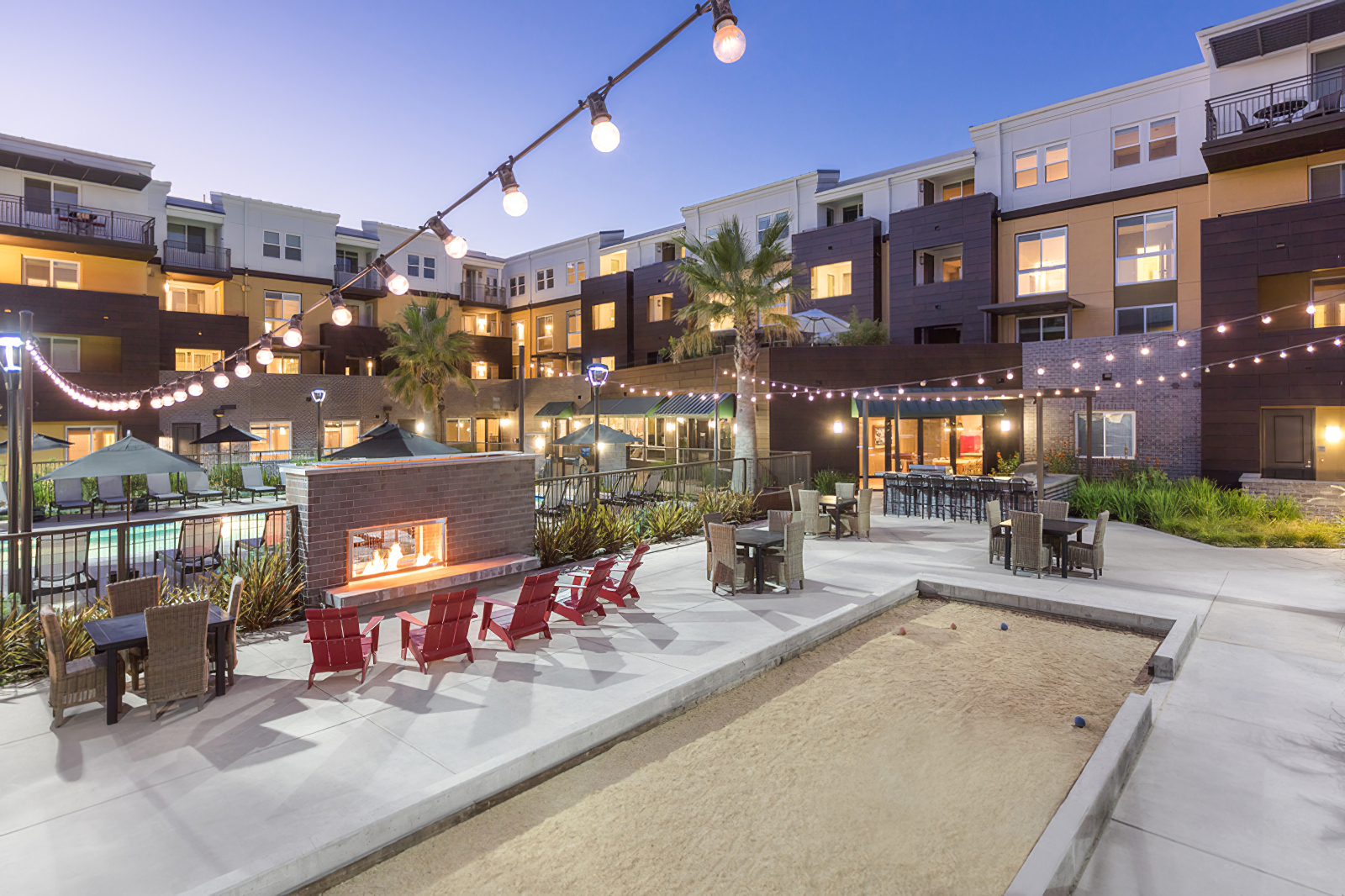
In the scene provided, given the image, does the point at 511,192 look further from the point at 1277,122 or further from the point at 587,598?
the point at 1277,122

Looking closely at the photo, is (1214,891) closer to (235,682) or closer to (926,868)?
(926,868)

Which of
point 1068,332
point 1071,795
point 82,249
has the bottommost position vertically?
point 1071,795

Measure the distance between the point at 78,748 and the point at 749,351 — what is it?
14.5 meters

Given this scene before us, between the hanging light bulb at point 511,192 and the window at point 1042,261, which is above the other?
the window at point 1042,261

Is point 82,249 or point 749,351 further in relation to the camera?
point 82,249

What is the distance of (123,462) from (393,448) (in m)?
4.27

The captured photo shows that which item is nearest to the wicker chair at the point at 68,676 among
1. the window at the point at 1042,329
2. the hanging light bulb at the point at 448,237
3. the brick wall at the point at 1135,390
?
the hanging light bulb at the point at 448,237

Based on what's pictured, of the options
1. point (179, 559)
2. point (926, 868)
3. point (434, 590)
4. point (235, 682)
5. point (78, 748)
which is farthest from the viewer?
point (179, 559)

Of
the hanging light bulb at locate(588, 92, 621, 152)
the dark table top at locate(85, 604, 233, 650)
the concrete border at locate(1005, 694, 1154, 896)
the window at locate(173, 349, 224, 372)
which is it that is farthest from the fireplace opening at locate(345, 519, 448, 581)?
the window at locate(173, 349, 224, 372)

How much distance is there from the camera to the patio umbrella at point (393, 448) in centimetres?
870

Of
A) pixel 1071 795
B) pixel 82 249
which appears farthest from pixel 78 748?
pixel 82 249

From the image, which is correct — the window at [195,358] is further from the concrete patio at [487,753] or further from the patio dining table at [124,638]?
the patio dining table at [124,638]

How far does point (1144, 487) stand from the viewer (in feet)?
53.4

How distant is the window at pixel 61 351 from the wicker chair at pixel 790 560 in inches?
1066
